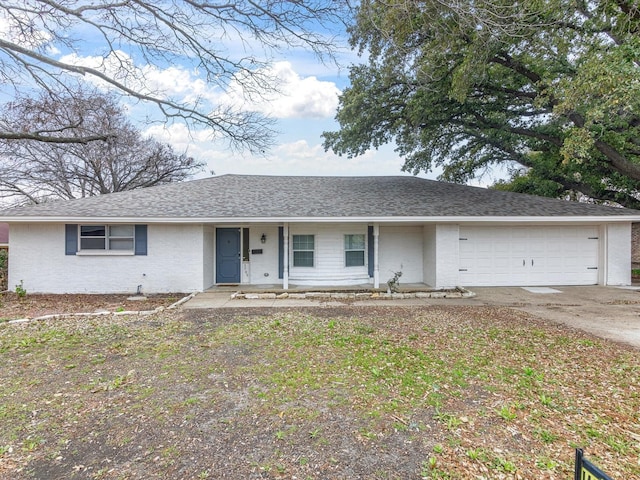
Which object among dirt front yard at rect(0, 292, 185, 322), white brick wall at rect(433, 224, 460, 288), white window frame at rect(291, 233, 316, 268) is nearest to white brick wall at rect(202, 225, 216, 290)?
dirt front yard at rect(0, 292, 185, 322)

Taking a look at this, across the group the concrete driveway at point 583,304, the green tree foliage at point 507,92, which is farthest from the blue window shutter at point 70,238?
the concrete driveway at point 583,304

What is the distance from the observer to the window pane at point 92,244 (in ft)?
34.1

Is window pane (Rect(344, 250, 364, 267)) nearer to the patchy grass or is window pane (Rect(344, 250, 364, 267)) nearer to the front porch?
the front porch

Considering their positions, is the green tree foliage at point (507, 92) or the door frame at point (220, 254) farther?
the door frame at point (220, 254)

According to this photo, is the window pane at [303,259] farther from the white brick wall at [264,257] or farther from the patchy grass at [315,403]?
the patchy grass at [315,403]

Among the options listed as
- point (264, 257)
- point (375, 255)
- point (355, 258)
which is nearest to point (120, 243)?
point (264, 257)

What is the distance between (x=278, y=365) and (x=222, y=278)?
7.70 meters

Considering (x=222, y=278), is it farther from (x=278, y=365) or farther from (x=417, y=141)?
(x=417, y=141)

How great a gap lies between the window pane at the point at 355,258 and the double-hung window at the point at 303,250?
1.27 m

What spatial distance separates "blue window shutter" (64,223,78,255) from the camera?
10.3 meters

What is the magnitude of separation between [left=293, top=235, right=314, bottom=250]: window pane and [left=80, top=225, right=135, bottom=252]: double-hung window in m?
5.17

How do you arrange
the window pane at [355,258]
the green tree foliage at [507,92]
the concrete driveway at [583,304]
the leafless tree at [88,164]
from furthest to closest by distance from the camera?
the leafless tree at [88,164]
the window pane at [355,258]
the green tree foliage at [507,92]
the concrete driveway at [583,304]

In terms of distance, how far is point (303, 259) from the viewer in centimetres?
1148

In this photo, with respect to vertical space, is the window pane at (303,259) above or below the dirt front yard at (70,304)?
above
